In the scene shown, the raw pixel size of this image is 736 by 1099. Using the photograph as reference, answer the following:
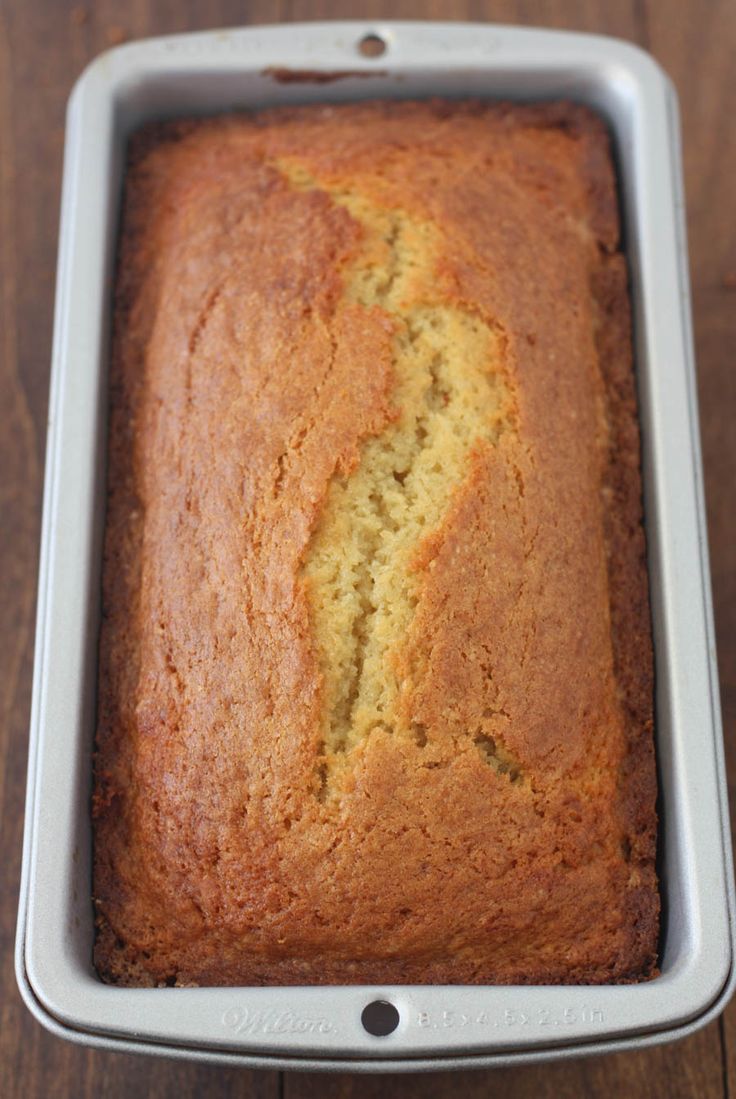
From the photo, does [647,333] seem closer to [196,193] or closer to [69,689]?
[196,193]

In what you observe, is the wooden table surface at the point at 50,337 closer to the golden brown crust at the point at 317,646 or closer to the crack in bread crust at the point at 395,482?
the golden brown crust at the point at 317,646

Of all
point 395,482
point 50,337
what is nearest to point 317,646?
point 395,482

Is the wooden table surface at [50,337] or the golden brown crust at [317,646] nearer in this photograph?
the golden brown crust at [317,646]

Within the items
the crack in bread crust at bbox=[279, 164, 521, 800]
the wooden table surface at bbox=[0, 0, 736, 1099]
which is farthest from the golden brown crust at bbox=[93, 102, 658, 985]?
the wooden table surface at bbox=[0, 0, 736, 1099]

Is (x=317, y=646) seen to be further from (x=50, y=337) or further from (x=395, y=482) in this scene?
(x=50, y=337)

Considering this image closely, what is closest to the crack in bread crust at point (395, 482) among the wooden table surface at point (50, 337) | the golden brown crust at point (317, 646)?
the golden brown crust at point (317, 646)
